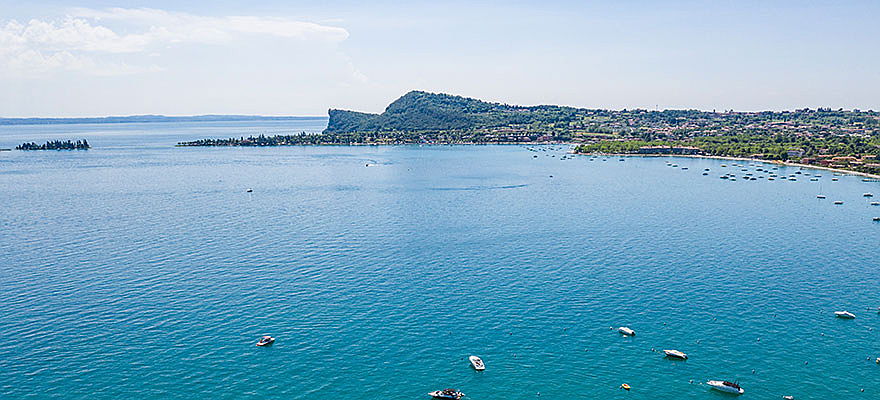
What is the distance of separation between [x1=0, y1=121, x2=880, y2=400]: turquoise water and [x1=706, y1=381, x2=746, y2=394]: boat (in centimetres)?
133

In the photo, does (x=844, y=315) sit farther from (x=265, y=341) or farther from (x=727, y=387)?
(x=265, y=341)

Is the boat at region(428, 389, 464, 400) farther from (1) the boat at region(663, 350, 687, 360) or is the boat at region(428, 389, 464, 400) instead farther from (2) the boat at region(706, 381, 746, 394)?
(2) the boat at region(706, 381, 746, 394)

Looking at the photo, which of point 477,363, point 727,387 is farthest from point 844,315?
point 477,363

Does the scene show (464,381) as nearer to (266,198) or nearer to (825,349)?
(825,349)

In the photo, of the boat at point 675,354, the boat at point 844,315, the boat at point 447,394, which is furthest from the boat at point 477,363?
the boat at point 844,315

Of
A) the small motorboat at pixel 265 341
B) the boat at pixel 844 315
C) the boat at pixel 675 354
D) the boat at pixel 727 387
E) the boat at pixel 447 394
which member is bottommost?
the boat at pixel 447 394

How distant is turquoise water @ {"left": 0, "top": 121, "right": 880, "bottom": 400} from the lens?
172 ft

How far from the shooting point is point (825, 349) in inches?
2269

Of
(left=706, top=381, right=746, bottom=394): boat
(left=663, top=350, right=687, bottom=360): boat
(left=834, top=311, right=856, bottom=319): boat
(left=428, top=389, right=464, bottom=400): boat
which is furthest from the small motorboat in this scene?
(left=834, top=311, right=856, bottom=319): boat

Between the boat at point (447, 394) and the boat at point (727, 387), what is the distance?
21210 millimetres

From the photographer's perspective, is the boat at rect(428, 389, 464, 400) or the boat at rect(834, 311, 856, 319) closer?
the boat at rect(428, 389, 464, 400)

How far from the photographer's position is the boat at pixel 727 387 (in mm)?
49688

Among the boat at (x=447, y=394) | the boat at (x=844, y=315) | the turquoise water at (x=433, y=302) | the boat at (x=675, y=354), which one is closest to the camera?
the boat at (x=447, y=394)

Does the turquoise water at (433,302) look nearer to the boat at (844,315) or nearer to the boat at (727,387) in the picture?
the boat at (727,387)
